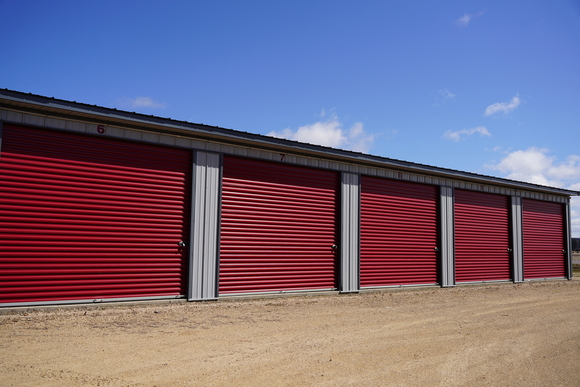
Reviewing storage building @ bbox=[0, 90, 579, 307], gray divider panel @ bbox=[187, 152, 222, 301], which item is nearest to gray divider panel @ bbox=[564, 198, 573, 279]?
storage building @ bbox=[0, 90, 579, 307]

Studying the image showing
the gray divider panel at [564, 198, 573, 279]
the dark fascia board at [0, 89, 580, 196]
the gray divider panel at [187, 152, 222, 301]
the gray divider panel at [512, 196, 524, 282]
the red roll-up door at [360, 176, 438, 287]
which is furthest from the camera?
the gray divider panel at [564, 198, 573, 279]

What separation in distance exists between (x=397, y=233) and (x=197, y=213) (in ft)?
23.8

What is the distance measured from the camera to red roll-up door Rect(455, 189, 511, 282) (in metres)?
16.9

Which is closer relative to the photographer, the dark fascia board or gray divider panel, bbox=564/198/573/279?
the dark fascia board

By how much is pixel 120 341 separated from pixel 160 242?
400 centimetres

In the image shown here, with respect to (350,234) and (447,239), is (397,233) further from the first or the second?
(447,239)

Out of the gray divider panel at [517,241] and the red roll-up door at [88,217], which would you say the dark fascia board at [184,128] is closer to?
the red roll-up door at [88,217]

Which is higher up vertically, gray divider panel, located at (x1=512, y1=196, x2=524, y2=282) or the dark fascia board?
the dark fascia board

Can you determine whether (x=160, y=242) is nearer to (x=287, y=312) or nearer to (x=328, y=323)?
(x=287, y=312)

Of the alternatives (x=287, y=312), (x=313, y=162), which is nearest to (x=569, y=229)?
(x=313, y=162)

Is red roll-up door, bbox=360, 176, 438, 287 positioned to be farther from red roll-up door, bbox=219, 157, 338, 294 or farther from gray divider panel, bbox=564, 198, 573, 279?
gray divider panel, bbox=564, 198, 573, 279

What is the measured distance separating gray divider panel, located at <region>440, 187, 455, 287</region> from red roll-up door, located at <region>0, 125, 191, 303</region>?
974 centimetres

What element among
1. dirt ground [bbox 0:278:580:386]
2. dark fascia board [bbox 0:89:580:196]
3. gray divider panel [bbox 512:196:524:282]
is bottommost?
dirt ground [bbox 0:278:580:386]

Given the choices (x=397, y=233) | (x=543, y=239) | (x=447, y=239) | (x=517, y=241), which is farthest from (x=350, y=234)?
(x=543, y=239)
